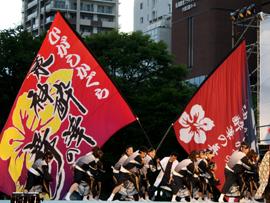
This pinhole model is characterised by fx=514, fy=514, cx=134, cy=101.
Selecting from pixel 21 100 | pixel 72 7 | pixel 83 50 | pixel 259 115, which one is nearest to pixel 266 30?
pixel 259 115

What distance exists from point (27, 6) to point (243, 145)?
7368 centimetres

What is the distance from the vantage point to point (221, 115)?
62.5 ft

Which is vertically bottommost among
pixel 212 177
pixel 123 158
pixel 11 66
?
pixel 212 177

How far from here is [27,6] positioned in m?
84.6

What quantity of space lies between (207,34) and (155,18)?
58.1 ft

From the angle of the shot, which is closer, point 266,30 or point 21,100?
point 21,100

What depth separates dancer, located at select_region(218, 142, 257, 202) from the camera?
15984 millimetres

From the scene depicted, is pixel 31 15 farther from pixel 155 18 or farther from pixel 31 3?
pixel 155 18

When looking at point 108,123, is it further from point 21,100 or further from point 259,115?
point 259,115

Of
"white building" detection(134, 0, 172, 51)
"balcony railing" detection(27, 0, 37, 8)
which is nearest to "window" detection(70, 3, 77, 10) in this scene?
"balcony railing" detection(27, 0, 37, 8)

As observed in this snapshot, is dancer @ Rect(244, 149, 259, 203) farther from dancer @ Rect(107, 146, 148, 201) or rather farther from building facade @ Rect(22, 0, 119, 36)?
building facade @ Rect(22, 0, 119, 36)

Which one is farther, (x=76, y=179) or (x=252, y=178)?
(x=252, y=178)

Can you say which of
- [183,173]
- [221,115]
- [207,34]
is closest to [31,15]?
[207,34]

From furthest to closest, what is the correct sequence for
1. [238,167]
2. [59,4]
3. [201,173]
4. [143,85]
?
[59,4] < [143,85] < [201,173] < [238,167]
